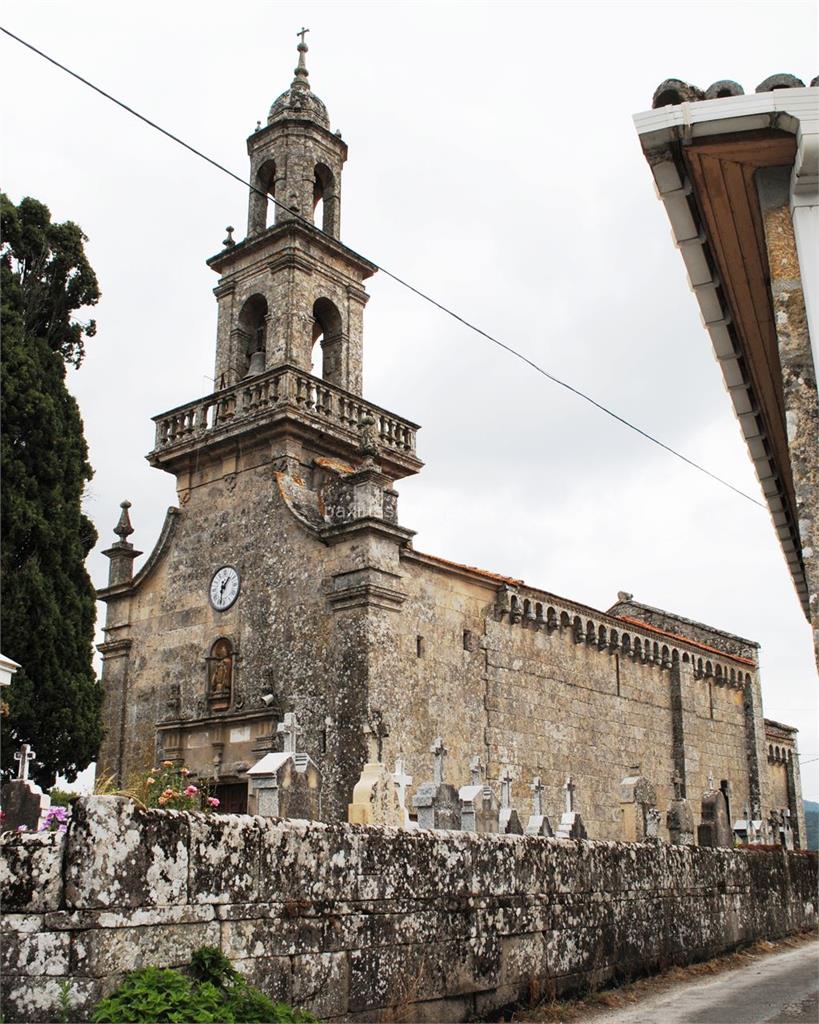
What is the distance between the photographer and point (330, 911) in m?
6.18

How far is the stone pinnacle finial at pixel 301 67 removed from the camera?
74.5 ft

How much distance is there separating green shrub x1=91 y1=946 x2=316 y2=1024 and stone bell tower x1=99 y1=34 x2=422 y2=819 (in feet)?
37.3

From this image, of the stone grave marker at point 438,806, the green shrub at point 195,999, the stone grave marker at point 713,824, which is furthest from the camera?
the stone grave marker at point 713,824

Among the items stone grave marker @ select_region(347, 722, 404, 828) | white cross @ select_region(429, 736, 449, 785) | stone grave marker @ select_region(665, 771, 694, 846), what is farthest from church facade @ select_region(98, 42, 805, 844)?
stone grave marker @ select_region(665, 771, 694, 846)

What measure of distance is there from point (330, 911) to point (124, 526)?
17342 mm

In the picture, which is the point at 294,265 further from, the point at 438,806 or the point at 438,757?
the point at 438,806

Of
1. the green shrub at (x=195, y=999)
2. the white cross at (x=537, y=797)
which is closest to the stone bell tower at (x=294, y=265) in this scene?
the white cross at (x=537, y=797)

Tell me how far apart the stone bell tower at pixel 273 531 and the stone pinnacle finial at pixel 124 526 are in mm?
46

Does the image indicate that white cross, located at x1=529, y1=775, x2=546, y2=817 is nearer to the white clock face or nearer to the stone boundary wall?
the white clock face

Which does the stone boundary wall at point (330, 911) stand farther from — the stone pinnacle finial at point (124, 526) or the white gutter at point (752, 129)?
the stone pinnacle finial at point (124, 526)

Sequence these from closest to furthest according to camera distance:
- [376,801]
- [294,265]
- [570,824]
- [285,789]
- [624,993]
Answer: [624,993] → [285,789] → [376,801] → [570,824] → [294,265]

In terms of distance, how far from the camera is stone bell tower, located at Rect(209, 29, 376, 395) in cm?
2103

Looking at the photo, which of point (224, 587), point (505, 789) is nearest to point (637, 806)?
point (505, 789)

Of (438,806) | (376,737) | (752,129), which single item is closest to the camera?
(752,129)
